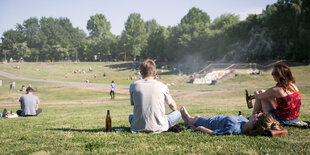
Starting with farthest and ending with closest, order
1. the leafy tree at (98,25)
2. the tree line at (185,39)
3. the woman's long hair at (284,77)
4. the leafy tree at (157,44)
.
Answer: the leafy tree at (98,25)
the leafy tree at (157,44)
the tree line at (185,39)
the woman's long hair at (284,77)

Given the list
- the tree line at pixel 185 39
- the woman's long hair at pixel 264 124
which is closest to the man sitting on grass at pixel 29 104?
the woman's long hair at pixel 264 124

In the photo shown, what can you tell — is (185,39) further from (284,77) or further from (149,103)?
(149,103)

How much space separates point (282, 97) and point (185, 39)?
7174cm

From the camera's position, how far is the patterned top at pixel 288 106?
5504 mm

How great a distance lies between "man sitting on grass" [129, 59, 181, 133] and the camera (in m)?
5.32

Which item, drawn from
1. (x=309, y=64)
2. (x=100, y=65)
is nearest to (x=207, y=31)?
(x=309, y=64)

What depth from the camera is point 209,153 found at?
4.13m

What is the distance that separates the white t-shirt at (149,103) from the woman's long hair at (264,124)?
1.80 m

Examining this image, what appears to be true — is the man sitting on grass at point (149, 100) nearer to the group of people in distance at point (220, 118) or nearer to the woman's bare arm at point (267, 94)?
the group of people in distance at point (220, 118)

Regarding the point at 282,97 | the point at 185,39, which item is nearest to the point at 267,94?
the point at 282,97

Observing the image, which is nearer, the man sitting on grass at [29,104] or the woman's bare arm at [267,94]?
the woman's bare arm at [267,94]

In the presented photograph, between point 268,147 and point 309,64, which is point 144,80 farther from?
point 309,64

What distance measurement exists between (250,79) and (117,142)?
117 ft

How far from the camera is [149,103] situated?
532cm
